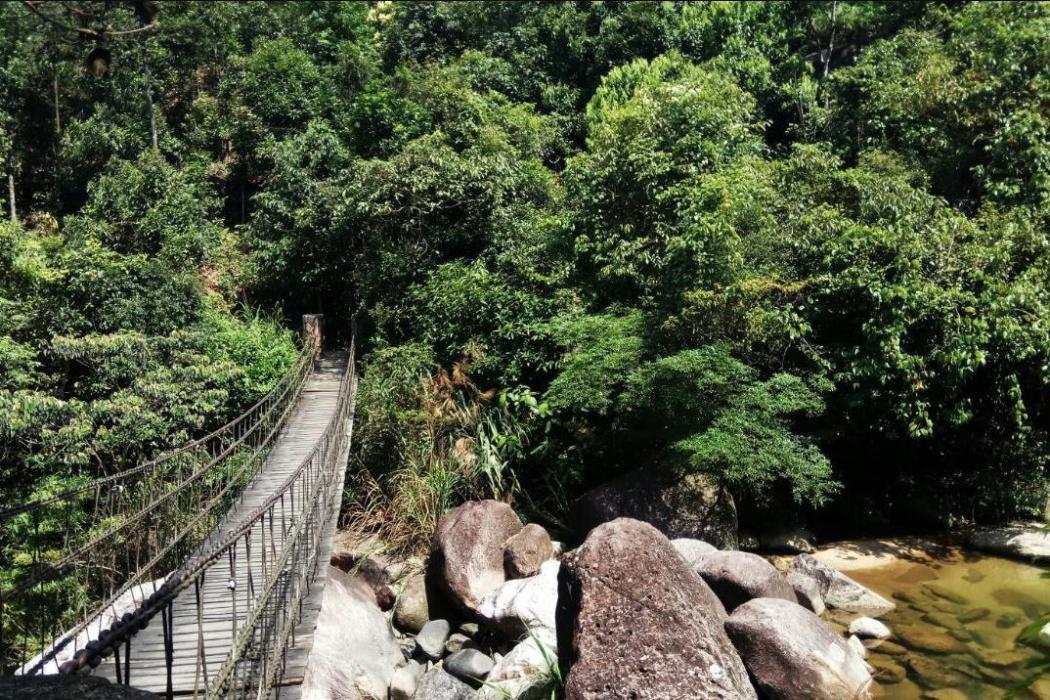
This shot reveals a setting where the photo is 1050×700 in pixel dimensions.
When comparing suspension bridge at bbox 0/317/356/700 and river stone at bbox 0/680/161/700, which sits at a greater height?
river stone at bbox 0/680/161/700

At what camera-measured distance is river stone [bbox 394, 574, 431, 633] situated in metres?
8.20

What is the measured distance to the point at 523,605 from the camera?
732 centimetres

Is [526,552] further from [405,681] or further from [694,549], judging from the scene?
[405,681]

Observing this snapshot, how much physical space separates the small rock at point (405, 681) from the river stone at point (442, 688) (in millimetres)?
89

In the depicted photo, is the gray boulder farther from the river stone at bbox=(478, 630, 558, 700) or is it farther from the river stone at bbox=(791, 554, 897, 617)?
the river stone at bbox=(791, 554, 897, 617)

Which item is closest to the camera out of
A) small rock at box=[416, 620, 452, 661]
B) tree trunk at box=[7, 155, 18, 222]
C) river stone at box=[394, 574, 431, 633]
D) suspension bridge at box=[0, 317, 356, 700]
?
suspension bridge at box=[0, 317, 356, 700]

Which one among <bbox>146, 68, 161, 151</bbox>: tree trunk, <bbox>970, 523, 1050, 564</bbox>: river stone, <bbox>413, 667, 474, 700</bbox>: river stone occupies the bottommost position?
<bbox>413, 667, 474, 700</bbox>: river stone

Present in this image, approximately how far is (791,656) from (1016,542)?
4270 mm

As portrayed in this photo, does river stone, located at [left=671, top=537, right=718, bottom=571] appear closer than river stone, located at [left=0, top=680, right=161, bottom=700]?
No

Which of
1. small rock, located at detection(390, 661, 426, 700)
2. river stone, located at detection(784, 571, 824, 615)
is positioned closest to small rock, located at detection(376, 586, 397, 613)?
small rock, located at detection(390, 661, 426, 700)

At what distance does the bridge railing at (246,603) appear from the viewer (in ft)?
10.8

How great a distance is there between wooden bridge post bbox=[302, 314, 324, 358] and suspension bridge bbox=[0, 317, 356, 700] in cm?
3

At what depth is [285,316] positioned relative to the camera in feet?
49.8

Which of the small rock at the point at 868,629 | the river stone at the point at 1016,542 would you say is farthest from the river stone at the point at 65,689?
the river stone at the point at 1016,542
